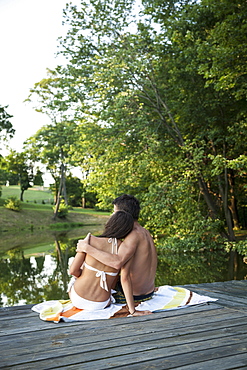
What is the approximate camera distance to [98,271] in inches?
162

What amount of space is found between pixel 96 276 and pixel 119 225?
1.89ft

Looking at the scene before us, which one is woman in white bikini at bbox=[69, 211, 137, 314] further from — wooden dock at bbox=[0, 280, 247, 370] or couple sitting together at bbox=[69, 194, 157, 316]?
wooden dock at bbox=[0, 280, 247, 370]

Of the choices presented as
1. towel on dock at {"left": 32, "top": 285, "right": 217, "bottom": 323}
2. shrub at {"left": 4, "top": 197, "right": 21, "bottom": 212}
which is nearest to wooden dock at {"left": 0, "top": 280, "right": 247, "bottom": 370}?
towel on dock at {"left": 32, "top": 285, "right": 217, "bottom": 323}

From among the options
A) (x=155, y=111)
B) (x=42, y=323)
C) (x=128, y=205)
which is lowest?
(x=42, y=323)

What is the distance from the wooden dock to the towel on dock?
0.34 feet

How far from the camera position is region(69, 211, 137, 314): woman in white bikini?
4.14 m

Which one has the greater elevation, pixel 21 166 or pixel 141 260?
pixel 21 166

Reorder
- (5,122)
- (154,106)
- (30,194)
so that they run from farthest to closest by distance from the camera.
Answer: (30,194) → (5,122) → (154,106)

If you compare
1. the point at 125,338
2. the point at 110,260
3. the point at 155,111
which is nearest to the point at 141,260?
the point at 110,260

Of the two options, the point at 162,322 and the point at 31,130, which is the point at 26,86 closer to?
the point at 31,130

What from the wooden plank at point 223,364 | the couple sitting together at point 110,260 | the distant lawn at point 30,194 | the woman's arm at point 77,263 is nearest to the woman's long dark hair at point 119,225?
the couple sitting together at point 110,260

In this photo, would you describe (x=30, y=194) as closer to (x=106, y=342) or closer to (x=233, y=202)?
(x=233, y=202)

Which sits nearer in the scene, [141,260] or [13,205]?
[141,260]

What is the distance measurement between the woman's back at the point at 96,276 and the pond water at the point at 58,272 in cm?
496
